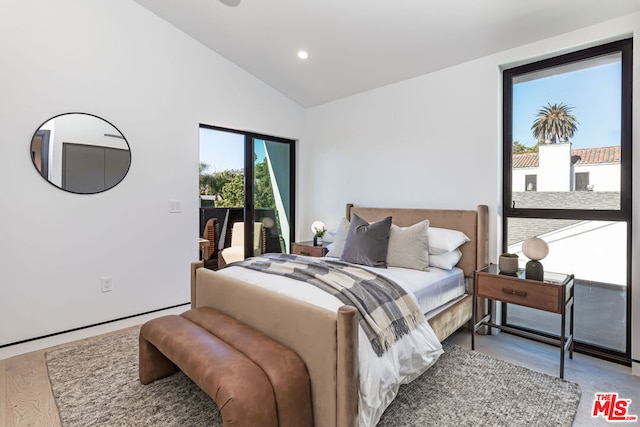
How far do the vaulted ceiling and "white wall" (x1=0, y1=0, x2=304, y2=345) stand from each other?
0.42m

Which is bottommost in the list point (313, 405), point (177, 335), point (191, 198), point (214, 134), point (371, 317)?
Result: point (313, 405)

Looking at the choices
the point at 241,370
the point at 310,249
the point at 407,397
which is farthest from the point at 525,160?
the point at 241,370

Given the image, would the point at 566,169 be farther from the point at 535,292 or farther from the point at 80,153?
the point at 80,153

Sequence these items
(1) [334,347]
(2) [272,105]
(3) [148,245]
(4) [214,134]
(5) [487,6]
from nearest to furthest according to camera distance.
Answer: (1) [334,347] < (5) [487,6] < (3) [148,245] < (4) [214,134] < (2) [272,105]

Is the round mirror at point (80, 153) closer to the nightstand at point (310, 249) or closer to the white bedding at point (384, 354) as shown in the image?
the white bedding at point (384, 354)

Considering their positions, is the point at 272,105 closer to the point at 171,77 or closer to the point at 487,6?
the point at 171,77

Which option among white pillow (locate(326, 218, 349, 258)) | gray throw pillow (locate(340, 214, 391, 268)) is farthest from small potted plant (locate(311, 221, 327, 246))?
gray throw pillow (locate(340, 214, 391, 268))

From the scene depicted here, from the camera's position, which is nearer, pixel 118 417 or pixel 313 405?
pixel 313 405

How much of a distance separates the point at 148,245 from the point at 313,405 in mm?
2505

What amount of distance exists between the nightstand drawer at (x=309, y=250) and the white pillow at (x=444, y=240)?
4.38 feet

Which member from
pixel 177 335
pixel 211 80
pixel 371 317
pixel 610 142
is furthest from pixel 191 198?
pixel 610 142

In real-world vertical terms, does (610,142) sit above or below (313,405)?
above

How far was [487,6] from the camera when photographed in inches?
93.2

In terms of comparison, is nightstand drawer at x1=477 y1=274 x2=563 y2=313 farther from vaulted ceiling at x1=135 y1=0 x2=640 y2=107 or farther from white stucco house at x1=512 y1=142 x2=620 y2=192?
vaulted ceiling at x1=135 y1=0 x2=640 y2=107
